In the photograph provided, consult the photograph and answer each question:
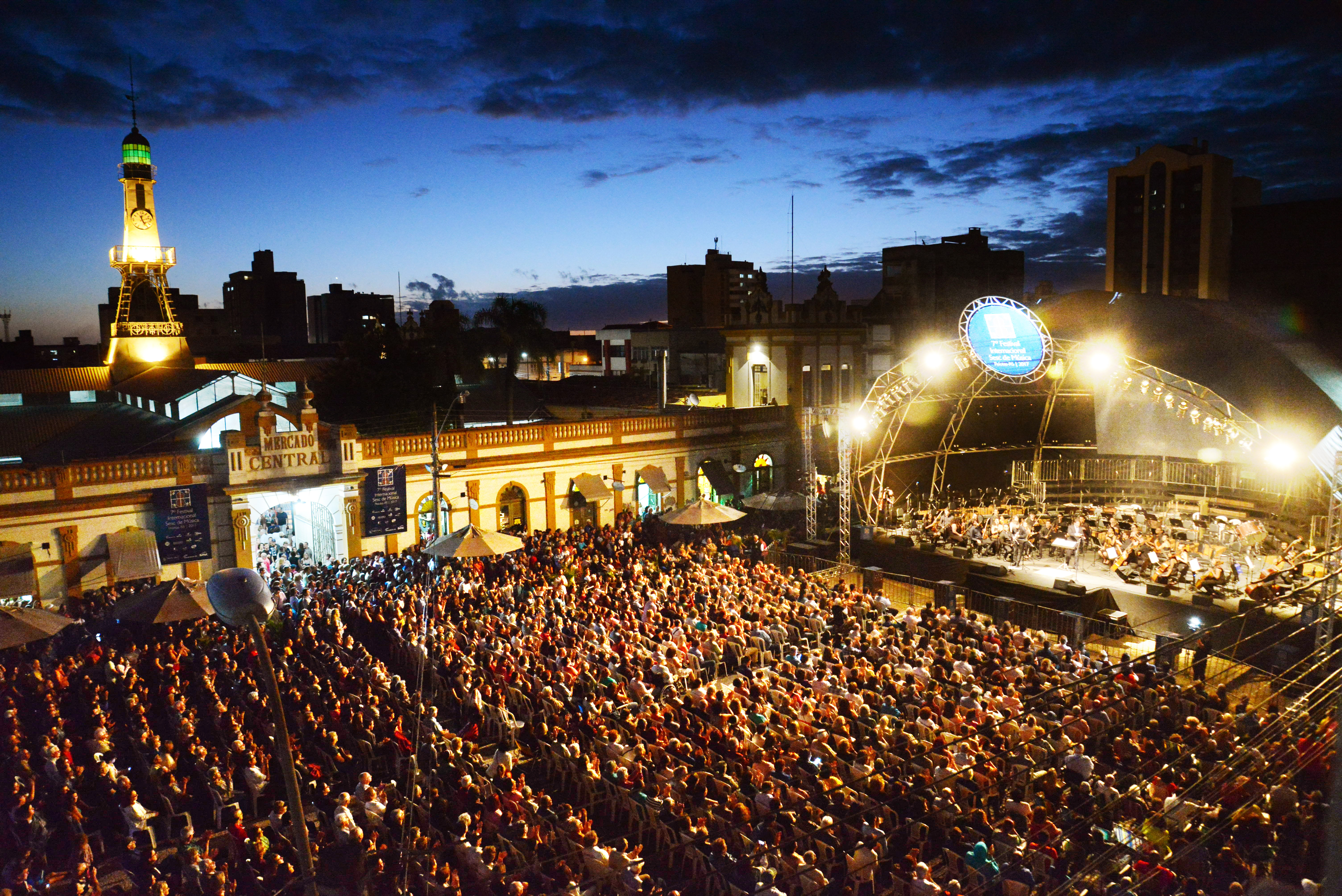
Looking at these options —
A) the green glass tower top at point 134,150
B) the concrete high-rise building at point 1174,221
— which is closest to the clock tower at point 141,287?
the green glass tower top at point 134,150

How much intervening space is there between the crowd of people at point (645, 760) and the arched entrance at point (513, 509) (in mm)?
Result: 9386

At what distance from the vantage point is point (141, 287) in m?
48.2

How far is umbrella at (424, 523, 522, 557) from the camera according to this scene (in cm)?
2227

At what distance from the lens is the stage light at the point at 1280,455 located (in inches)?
890

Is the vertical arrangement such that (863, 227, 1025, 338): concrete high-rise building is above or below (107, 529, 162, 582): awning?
above

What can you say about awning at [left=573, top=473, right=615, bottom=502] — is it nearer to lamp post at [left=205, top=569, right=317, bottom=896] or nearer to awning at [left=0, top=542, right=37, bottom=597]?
awning at [left=0, top=542, right=37, bottom=597]

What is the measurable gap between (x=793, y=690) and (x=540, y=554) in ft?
40.9

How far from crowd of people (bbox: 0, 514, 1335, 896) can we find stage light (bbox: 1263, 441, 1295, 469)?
20.1 feet

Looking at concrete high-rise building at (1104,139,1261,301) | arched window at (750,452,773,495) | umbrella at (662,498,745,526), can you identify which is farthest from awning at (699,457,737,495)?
concrete high-rise building at (1104,139,1261,301)

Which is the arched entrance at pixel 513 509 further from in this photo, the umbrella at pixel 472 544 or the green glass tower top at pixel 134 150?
the green glass tower top at pixel 134 150

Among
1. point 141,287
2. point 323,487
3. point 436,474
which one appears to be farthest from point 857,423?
point 141,287

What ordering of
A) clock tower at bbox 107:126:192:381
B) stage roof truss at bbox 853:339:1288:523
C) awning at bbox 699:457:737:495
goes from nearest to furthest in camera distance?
stage roof truss at bbox 853:339:1288:523 < awning at bbox 699:457:737:495 < clock tower at bbox 107:126:192:381

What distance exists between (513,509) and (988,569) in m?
15.6

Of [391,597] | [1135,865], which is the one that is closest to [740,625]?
[391,597]
